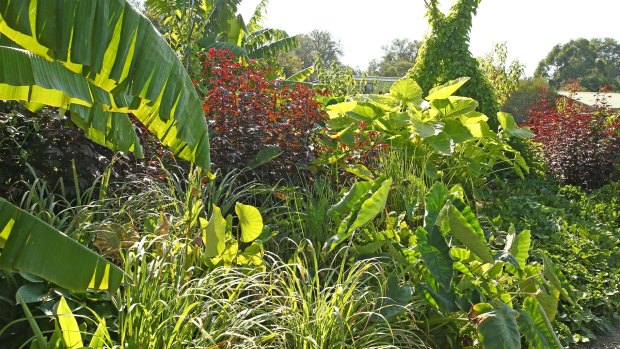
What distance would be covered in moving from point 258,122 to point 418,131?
1.64 metres

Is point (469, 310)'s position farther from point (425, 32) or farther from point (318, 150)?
point (425, 32)

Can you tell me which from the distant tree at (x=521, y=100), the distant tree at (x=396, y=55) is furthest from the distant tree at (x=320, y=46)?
the distant tree at (x=521, y=100)

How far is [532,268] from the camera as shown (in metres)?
4.05

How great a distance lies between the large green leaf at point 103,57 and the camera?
2.71 meters

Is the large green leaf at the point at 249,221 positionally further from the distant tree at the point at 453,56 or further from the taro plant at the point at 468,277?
the distant tree at the point at 453,56

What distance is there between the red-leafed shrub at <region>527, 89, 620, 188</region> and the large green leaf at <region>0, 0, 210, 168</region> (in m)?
8.44

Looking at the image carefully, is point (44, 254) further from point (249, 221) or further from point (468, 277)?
point (468, 277)

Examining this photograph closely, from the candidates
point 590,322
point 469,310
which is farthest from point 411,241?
point 590,322

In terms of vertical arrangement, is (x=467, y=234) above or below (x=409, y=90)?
below

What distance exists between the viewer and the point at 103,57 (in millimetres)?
2773

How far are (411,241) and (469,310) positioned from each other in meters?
0.79

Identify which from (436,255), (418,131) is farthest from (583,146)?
(436,255)

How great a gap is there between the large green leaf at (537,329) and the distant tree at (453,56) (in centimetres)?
778

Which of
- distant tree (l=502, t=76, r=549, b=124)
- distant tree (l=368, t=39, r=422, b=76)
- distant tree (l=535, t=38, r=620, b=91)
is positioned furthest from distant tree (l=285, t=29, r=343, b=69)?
distant tree (l=502, t=76, r=549, b=124)
